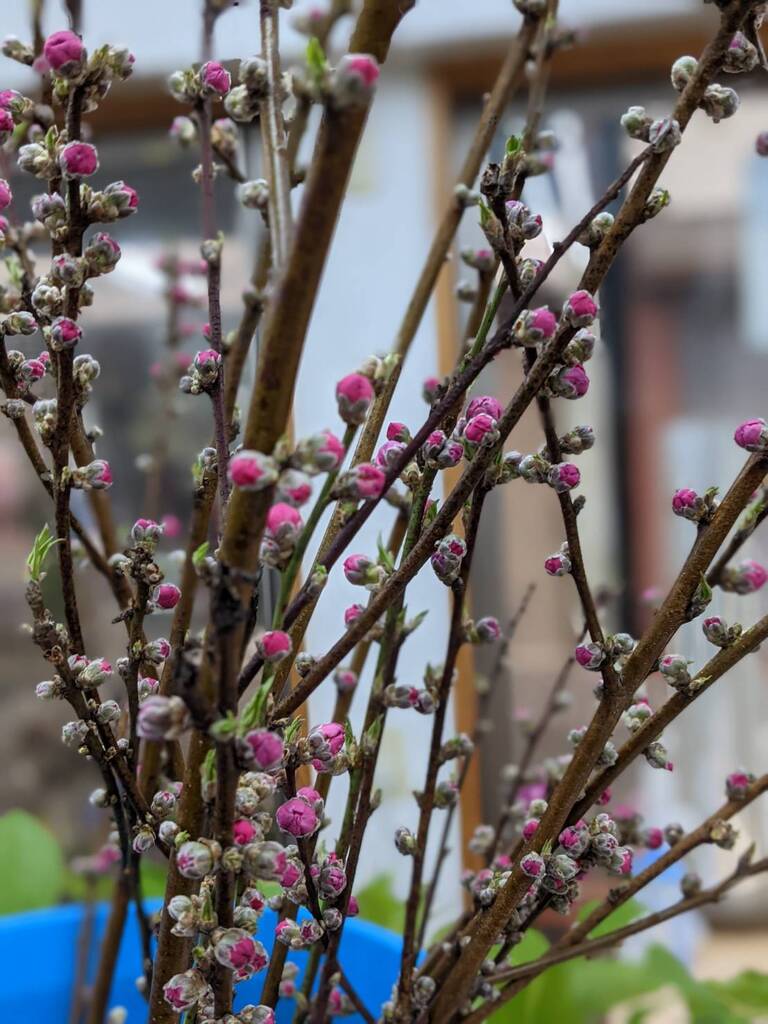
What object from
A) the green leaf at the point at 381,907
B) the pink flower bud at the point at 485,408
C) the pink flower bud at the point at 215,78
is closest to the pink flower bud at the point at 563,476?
the pink flower bud at the point at 485,408

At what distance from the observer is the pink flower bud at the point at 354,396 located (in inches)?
6.4

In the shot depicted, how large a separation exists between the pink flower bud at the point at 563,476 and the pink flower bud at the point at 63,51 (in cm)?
13

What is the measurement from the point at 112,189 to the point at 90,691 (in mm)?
115

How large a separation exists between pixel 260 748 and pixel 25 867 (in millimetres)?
341

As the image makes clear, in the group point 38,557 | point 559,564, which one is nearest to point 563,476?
point 559,564

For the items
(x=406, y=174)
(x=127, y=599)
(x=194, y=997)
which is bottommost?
(x=194, y=997)

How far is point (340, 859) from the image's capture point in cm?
25

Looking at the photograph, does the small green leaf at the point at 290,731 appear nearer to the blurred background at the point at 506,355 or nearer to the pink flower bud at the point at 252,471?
the pink flower bud at the point at 252,471

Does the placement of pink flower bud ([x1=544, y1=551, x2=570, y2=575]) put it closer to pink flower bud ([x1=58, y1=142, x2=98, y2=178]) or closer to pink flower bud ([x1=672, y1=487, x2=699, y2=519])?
pink flower bud ([x1=672, y1=487, x2=699, y2=519])

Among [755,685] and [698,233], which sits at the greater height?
[698,233]

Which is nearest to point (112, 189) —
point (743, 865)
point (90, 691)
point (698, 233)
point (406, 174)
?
point (90, 691)

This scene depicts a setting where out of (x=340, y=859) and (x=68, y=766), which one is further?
(x=68, y=766)

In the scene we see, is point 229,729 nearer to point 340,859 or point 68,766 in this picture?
point 340,859

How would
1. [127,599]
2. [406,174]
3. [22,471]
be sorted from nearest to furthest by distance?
1. [127,599]
2. [406,174]
3. [22,471]
